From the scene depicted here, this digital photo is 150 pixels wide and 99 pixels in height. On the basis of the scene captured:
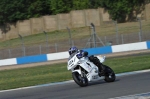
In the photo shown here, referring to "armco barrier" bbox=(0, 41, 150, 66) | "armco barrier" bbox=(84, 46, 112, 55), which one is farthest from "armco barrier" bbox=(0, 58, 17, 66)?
"armco barrier" bbox=(84, 46, 112, 55)

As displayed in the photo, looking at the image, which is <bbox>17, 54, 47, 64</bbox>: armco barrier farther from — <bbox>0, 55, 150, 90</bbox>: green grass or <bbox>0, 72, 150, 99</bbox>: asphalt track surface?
<bbox>0, 72, 150, 99</bbox>: asphalt track surface

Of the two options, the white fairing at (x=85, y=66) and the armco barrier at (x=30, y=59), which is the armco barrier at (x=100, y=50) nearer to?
the armco barrier at (x=30, y=59)

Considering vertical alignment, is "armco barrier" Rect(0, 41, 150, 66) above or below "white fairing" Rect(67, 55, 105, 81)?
below

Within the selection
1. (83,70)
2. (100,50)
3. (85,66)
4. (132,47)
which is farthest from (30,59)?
(85,66)

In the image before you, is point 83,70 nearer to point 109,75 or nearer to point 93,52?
point 109,75

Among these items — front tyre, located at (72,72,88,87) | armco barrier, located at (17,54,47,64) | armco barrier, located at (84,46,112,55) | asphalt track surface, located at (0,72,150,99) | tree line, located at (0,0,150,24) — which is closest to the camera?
asphalt track surface, located at (0,72,150,99)

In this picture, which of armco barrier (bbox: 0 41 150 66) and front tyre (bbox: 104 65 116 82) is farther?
armco barrier (bbox: 0 41 150 66)

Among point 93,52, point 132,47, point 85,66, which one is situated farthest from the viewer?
point 93,52

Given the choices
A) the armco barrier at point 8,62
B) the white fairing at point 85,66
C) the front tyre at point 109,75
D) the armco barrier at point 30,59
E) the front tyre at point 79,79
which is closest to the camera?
the white fairing at point 85,66

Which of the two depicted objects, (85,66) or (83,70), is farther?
(83,70)

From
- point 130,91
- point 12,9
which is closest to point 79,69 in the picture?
point 130,91

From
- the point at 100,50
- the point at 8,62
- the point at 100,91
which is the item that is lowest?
the point at 8,62

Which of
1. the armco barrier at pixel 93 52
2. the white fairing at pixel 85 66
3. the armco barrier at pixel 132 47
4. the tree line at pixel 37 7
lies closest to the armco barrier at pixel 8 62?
the armco barrier at pixel 93 52

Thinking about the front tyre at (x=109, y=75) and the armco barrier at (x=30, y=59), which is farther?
the armco barrier at (x=30, y=59)
